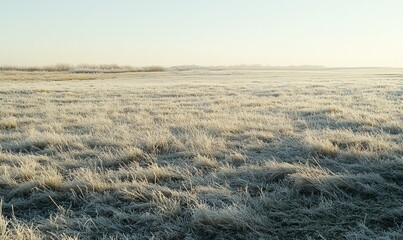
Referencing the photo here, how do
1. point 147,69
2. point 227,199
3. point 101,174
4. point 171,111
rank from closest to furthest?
1. point 227,199
2. point 101,174
3. point 171,111
4. point 147,69

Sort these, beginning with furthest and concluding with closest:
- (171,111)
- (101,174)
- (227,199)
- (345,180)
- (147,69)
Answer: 1. (147,69)
2. (171,111)
3. (101,174)
4. (345,180)
5. (227,199)

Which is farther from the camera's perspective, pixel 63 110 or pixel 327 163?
pixel 63 110

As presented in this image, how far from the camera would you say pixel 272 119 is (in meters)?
9.05

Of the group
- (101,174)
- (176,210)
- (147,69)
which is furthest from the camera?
(147,69)

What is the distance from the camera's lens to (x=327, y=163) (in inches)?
204

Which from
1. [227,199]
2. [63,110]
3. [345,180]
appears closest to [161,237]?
[227,199]

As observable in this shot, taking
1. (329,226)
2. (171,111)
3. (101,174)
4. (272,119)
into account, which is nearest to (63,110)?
(171,111)

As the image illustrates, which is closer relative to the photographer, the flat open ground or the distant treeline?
the flat open ground

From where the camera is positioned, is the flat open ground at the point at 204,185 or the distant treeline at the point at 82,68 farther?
the distant treeline at the point at 82,68

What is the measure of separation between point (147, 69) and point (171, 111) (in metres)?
70.1

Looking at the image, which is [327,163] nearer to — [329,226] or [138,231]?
[329,226]

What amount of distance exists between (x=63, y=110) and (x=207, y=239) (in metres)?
9.71

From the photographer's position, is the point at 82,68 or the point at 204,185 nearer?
the point at 204,185

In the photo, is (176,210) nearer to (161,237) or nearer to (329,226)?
(161,237)
